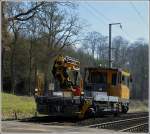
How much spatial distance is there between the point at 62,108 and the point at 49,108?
583 mm

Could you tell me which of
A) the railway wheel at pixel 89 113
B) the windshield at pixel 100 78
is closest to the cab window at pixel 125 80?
the windshield at pixel 100 78

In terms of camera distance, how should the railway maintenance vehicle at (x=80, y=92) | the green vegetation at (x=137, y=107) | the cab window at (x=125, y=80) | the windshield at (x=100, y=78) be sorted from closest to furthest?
the railway maintenance vehicle at (x=80, y=92)
the windshield at (x=100, y=78)
the cab window at (x=125, y=80)
the green vegetation at (x=137, y=107)

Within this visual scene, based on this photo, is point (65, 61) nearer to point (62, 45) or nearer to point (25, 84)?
point (62, 45)

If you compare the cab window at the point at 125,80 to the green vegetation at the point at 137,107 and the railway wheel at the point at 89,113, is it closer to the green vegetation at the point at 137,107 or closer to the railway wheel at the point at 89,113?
the railway wheel at the point at 89,113

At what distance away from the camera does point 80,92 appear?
806 inches

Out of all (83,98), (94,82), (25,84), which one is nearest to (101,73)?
(94,82)

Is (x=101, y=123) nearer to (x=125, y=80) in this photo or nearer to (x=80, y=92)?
(x=80, y=92)

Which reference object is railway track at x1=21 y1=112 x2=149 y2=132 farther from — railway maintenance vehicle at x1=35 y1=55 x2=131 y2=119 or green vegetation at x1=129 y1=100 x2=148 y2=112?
green vegetation at x1=129 y1=100 x2=148 y2=112

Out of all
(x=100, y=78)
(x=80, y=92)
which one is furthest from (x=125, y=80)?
(x=80, y=92)

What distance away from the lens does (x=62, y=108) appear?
19719mm

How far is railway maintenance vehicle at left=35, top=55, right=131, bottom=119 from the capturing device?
19.9 meters

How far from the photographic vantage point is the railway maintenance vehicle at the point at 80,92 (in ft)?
65.3

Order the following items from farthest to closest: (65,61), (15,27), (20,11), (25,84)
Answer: (25,84)
(15,27)
(20,11)
(65,61)

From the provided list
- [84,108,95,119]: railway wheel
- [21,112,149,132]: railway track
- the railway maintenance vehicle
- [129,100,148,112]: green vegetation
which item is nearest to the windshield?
the railway maintenance vehicle
